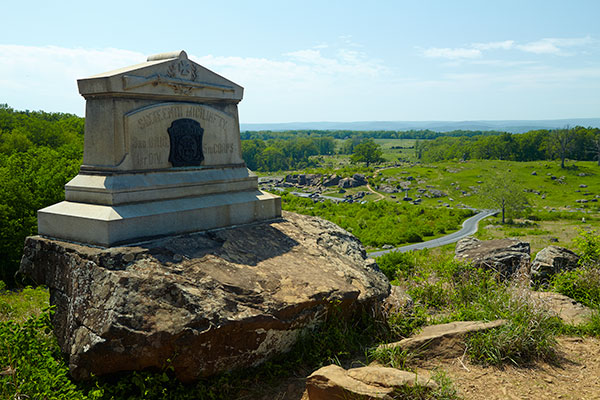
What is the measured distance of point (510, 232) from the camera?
159 feet

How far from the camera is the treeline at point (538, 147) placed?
113 metres

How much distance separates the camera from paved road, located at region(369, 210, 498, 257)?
4306cm

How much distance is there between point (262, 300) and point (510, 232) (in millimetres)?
47768

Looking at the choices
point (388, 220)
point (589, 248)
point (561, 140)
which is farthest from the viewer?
point (561, 140)

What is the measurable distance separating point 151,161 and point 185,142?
75cm

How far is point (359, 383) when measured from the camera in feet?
17.0

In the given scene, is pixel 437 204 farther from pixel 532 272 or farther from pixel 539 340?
pixel 539 340

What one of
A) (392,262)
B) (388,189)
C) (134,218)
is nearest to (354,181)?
(388,189)

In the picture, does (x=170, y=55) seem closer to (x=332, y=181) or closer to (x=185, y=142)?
(x=185, y=142)

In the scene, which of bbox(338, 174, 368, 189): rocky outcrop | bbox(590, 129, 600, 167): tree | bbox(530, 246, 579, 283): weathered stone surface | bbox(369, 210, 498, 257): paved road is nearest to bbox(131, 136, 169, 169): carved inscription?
bbox(530, 246, 579, 283): weathered stone surface

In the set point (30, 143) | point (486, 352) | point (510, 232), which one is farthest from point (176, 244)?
point (510, 232)

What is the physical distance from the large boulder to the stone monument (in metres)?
0.33

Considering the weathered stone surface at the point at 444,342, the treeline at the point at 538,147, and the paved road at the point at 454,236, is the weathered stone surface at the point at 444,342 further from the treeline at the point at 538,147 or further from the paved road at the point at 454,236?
the treeline at the point at 538,147

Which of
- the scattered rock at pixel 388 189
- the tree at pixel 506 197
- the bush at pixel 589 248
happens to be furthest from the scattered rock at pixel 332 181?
the bush at pixel 589 248
